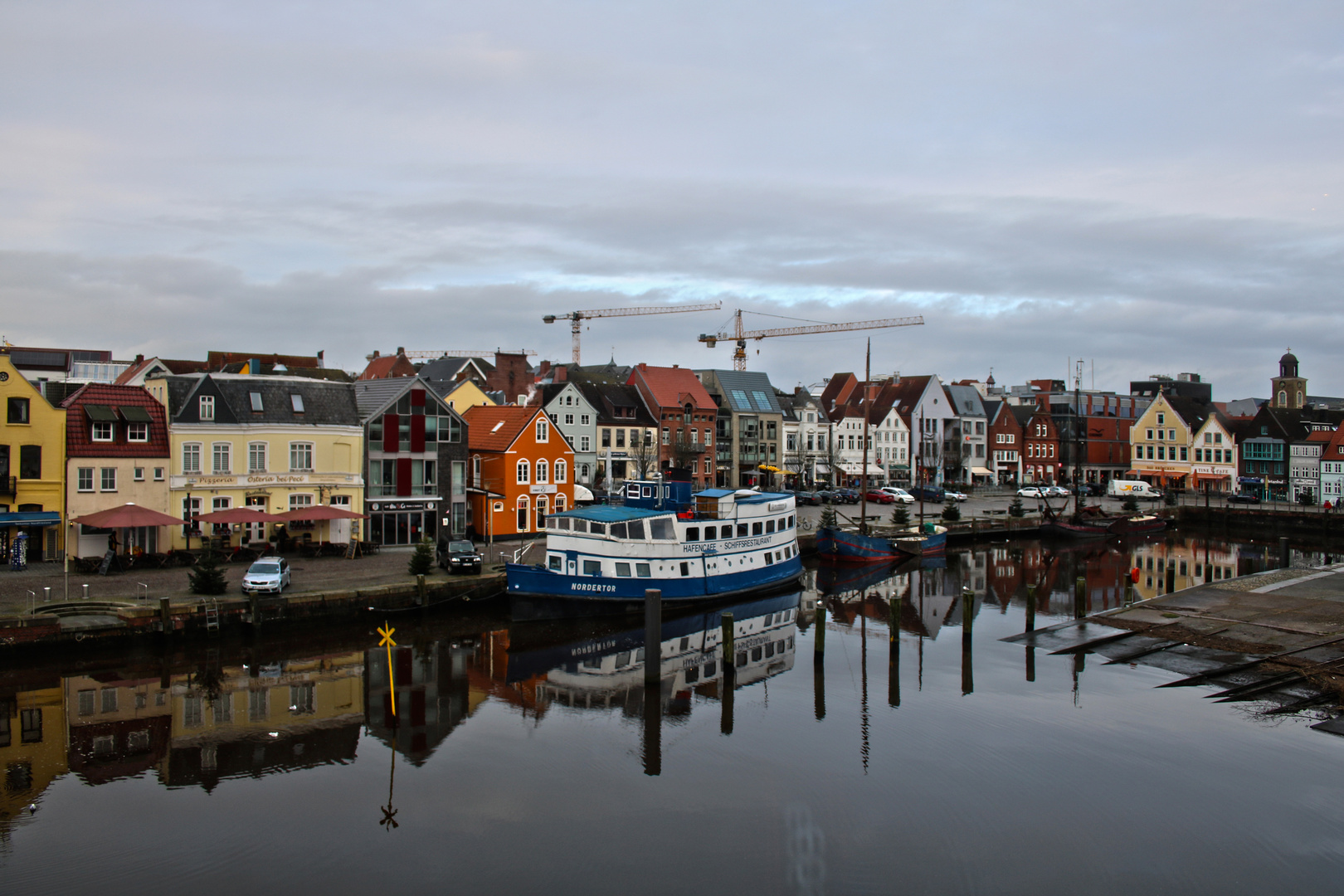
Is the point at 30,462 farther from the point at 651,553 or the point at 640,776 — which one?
the point at 640,776

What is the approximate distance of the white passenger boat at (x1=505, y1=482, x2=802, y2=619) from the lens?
35344 millimetres

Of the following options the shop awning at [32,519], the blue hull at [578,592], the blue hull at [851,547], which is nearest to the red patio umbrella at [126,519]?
the shop awning at [32,519]

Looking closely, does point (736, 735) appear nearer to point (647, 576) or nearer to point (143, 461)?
point (647, 576)

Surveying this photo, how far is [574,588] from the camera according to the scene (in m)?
35.3

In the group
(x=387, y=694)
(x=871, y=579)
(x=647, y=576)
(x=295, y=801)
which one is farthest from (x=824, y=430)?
(x=295, y=801)

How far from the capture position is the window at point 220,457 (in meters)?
40.9

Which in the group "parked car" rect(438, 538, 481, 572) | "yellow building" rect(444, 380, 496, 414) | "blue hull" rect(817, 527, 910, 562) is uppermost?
"yellow building" rect(444, 380, 496, 414)

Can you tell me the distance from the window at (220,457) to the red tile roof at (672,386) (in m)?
39.3

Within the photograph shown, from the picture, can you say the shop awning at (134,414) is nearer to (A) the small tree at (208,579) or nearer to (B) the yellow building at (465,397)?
(A) the small tree at (208,579)

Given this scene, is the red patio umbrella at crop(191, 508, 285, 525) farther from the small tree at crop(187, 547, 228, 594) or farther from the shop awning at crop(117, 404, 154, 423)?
the small tree at crop(187, 547, 228, 594)

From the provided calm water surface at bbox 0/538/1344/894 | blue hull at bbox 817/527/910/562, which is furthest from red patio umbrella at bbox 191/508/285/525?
blue hull at bbox 817/527/910/562

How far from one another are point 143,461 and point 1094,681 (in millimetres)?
36427

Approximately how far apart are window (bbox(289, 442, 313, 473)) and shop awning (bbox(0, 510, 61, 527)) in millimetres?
9133

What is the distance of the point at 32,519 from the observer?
36.3 meters
